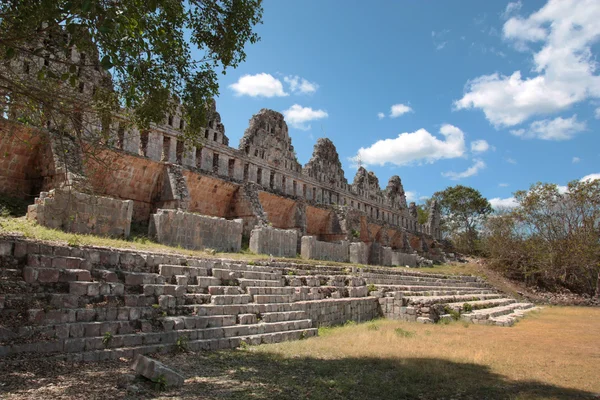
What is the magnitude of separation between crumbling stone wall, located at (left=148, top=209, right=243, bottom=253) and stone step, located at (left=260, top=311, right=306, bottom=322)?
5097 mm

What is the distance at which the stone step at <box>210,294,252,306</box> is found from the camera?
8.74 meters

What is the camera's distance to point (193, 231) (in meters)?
13.9

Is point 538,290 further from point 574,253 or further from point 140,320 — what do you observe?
point 140,320

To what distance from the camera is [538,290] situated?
102 ft

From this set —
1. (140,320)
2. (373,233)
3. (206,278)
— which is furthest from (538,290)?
(140,320)

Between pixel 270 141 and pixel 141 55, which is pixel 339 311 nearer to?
pixel 141 55

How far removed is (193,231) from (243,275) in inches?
162

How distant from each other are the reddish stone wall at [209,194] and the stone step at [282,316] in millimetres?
10638

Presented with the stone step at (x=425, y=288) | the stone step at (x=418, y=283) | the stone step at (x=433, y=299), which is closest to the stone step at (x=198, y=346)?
the stone step at (x=433, y=299)

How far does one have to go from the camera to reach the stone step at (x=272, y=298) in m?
9.66

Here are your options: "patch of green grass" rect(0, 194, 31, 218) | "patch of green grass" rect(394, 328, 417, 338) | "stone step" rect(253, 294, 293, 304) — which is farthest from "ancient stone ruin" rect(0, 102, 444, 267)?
"patch of green grass" rect(394, 328, 417, 338)

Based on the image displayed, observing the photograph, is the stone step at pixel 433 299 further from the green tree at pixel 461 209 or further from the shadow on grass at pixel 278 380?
the green tree at pixel 461 209

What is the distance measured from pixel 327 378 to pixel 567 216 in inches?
1133

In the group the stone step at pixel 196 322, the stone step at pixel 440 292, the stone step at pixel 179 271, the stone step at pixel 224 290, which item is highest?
the stone step at pixel 179 271
